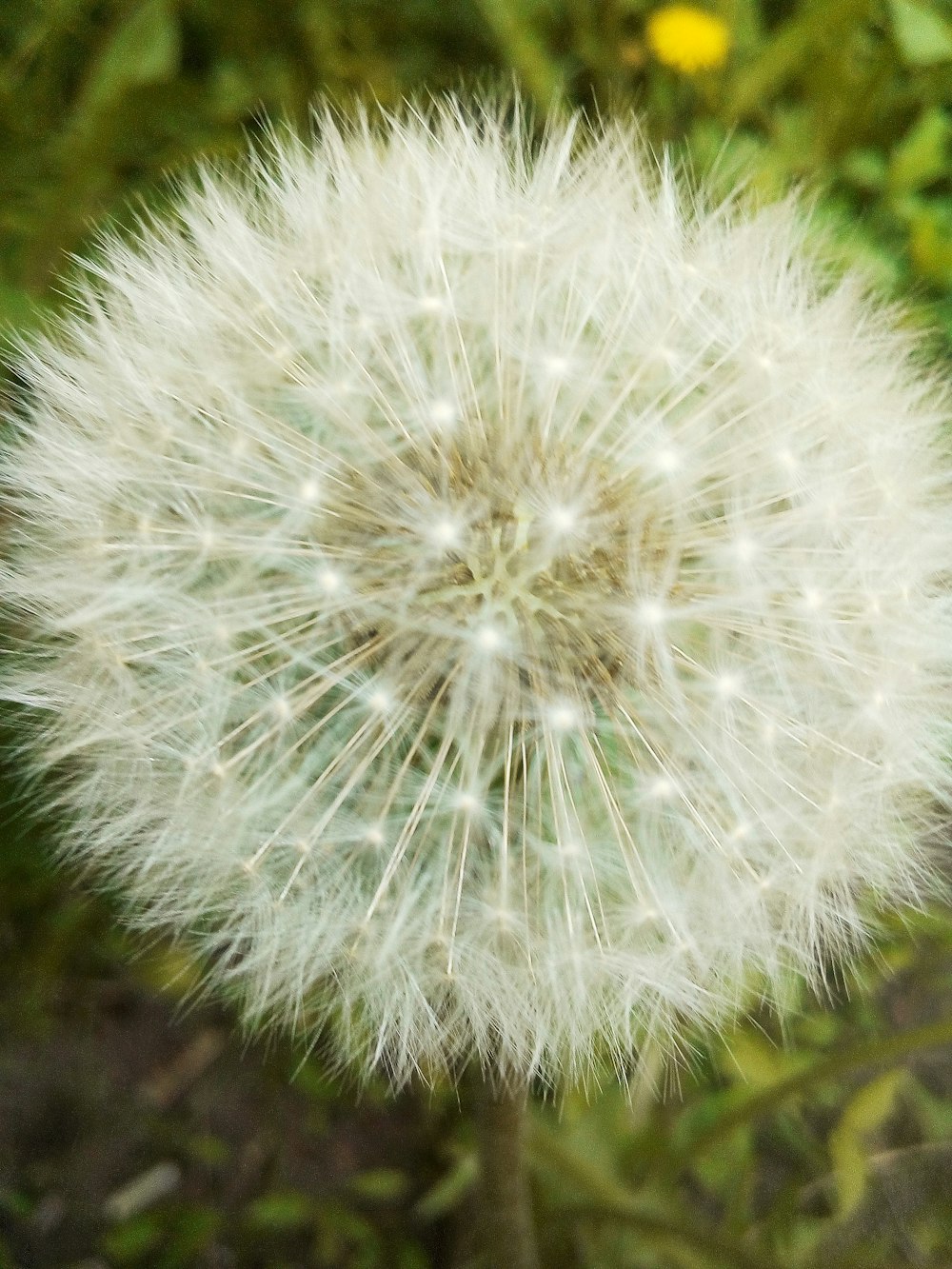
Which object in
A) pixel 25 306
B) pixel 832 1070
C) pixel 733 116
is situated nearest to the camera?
pixel 25 306

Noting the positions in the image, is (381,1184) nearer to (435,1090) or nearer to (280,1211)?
(280,1211)

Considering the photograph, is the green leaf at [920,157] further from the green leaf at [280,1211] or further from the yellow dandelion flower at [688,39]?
the green leaf at [280,1211]

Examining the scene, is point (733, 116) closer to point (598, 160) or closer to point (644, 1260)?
point (598, 160)

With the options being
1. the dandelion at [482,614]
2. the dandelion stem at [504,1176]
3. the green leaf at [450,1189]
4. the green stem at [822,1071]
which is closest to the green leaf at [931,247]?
the dandelion at [482,614]

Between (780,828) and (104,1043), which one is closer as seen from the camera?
(780,828)

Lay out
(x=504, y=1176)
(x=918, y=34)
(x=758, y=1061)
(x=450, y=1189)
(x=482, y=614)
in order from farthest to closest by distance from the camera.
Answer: (x=450, y=1189) → (x=758, y=1061) → (x=918, y=34) → (x=504, y=1176) → (x=482, y=614)

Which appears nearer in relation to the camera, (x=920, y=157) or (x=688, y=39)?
(x=920, y=157)

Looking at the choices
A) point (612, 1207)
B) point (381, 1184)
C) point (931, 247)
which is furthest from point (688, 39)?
point (381, 1184)

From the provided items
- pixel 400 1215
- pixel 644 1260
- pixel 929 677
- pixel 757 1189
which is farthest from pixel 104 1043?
pixel 929 677
